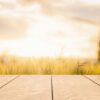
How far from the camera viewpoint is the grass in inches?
169

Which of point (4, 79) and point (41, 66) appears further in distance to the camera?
point (41, 66)

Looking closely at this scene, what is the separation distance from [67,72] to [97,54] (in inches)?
23.7

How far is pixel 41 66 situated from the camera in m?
4.26

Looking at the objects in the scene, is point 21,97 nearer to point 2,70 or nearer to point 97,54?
point 2,70

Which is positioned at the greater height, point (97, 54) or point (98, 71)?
point (97, 54)

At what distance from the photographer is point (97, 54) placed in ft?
14.8

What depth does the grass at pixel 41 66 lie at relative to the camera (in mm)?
4289

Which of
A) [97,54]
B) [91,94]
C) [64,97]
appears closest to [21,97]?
[64,97]

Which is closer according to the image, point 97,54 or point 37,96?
point 37,96

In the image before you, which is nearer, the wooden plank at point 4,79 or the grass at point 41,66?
the wooden plank at point 4,79

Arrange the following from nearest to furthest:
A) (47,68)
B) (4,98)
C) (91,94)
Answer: (4,98)
(91,94)
(47,68)

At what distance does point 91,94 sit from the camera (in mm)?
1986

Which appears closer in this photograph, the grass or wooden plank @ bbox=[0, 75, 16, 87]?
wooden plank @ bbox=[0, 75, 16, 87]

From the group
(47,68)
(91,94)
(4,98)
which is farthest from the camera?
(47,68)
